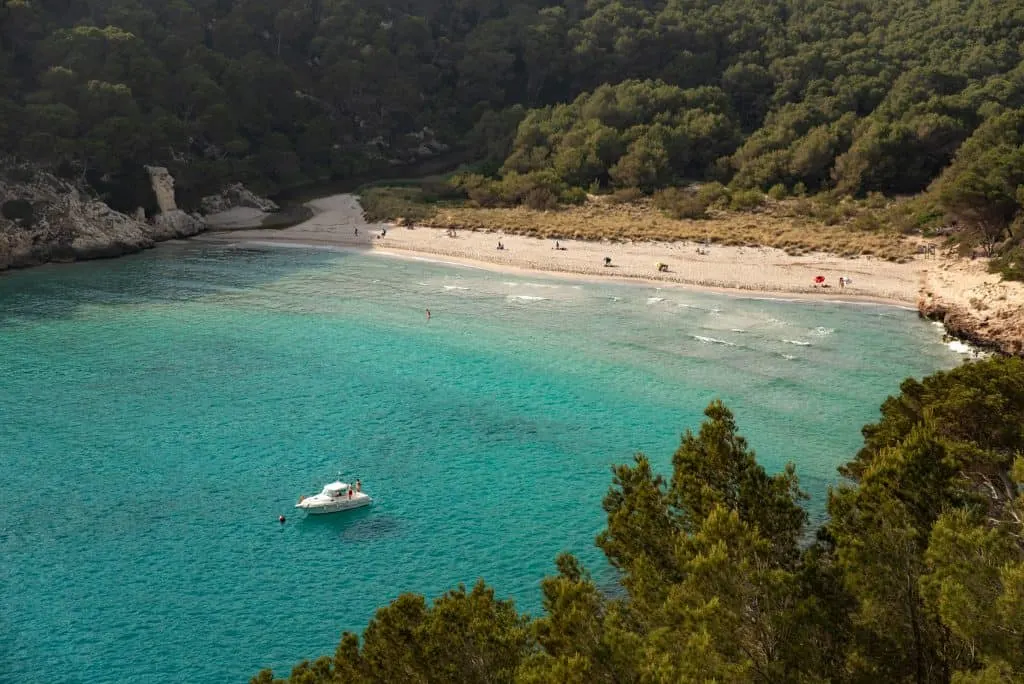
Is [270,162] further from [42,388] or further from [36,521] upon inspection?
[36,521]

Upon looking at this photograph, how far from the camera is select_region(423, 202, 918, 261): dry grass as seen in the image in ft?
220

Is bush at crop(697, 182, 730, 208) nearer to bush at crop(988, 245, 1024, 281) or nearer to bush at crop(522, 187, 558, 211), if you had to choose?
bush at crop(522, 187, 558, 211)

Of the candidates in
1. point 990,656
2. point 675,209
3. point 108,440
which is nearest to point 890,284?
point 675,209

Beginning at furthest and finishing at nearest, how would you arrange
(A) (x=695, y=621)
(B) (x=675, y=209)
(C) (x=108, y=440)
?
1. (B) (x=675, y=209)
2. (C) (x=108, y=440)
3. (A) (x=695, y=621)

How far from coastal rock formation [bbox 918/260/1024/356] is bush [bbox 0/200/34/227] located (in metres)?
63.2

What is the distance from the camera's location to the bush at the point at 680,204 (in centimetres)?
8012

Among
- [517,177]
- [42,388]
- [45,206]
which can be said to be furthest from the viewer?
[517,177]

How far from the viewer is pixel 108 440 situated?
1500 inches

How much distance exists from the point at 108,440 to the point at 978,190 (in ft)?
171

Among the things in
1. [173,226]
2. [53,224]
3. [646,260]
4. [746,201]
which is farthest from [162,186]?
[746,201]

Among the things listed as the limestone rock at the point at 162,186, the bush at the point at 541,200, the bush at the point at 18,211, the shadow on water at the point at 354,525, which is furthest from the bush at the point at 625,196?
the shadow on water at the point at 354,525

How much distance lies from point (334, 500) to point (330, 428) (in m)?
7.95

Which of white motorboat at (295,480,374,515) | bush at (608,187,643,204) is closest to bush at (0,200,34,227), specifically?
bush at (608,187,643,204)

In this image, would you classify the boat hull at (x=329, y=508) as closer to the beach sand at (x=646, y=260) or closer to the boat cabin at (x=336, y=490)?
the boat cabin at (x=336, y=490)
